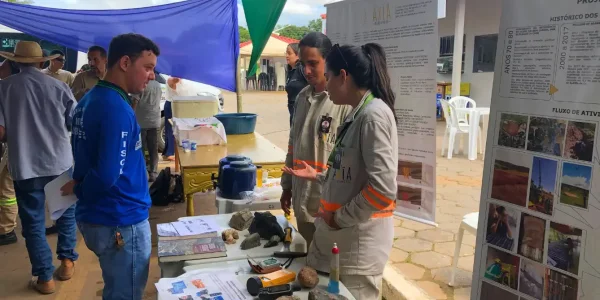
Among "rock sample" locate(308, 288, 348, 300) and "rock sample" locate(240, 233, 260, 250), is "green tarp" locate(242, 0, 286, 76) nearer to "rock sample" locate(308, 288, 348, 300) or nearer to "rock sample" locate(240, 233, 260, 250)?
"rock sample" locate(240, 233, 260, 250)

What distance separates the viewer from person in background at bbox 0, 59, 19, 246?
392cm

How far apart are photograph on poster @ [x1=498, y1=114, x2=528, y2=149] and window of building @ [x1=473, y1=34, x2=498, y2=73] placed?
33.1 ft

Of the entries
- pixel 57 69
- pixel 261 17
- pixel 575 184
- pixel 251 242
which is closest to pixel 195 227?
pixel 251 242

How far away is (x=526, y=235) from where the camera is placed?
143 centimetres

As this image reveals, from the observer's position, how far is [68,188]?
1941mm

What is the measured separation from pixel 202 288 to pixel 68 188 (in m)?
0.81

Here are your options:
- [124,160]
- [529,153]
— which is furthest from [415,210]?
[124,160]

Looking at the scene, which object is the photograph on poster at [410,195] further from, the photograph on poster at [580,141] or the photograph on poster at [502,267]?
the photograph on poster at [580,141]

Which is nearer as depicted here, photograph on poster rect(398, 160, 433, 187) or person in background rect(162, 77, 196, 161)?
photograph on poster rect(398, 160, 433, 187)

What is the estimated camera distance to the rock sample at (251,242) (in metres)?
1.96

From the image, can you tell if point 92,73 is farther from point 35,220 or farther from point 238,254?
point 238,254

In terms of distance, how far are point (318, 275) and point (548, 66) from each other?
1.05m

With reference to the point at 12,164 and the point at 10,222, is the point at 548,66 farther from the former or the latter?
the point at 10,222

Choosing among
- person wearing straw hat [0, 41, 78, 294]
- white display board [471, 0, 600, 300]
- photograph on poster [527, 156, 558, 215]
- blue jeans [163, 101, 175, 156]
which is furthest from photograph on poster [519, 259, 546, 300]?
blue jeans [163, 101, 175, 156]
